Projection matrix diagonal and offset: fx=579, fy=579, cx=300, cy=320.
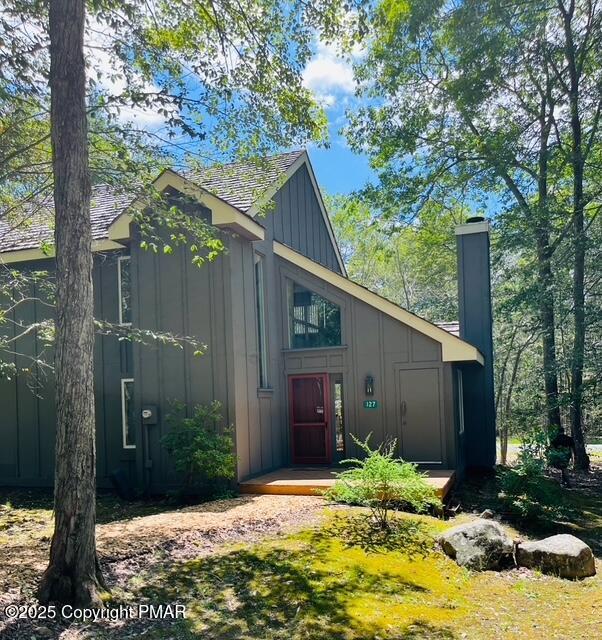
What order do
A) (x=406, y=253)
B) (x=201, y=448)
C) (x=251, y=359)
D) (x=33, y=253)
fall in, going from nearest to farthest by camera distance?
1. (x=201, y=448)
2. (x=251, y=359)
3. (x=33, y=253)
4. (x=406, y=253)

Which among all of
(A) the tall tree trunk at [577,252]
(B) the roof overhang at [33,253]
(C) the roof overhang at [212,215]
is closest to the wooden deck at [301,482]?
(C) the roof overhang at [212,215]

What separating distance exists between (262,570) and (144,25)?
6.94 m

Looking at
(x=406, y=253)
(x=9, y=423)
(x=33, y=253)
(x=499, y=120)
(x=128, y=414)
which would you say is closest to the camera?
(x=128, y=414)

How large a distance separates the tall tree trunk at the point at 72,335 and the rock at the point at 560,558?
178 inches

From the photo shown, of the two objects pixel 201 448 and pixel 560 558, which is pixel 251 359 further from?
pixel 560 558

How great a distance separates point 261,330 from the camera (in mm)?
10969

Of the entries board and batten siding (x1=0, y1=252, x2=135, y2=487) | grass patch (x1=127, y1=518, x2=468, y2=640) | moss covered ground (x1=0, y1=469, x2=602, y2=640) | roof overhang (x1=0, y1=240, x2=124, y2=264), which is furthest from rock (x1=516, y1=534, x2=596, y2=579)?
roof overhang (x1=0, y1=240, x2=124, y2=264)

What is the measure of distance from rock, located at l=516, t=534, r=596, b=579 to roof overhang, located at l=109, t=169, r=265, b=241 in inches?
251

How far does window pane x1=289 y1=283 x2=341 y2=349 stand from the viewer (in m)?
11.4

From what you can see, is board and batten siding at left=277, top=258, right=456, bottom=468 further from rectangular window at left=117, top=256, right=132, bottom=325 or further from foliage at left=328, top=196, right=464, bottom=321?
foliage at left=328, top=196, right=464, bottom=321

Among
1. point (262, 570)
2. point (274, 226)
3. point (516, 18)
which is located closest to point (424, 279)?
point (516, 18)

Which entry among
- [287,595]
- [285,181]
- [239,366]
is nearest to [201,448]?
[239,366]

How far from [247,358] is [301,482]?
2.32m

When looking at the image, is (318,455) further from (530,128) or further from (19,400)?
(530,128)
